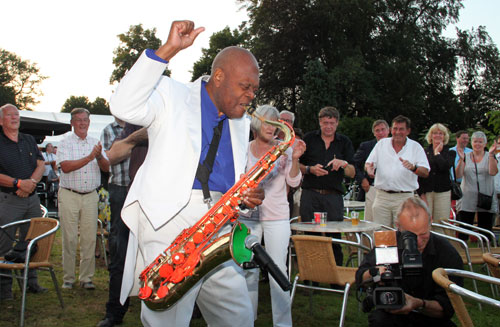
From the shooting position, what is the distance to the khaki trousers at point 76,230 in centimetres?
620

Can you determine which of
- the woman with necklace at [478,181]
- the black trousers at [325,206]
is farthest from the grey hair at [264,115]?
the woman with necklace at [478,181]

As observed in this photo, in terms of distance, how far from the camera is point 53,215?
13.0 m

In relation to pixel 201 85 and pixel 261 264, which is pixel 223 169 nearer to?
pixel 201 85

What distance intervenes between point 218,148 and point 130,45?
38.0m

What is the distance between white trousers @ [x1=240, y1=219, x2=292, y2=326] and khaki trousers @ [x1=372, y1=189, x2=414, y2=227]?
8.16 ft

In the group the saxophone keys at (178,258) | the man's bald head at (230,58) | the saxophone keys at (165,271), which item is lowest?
the saxophone keys at (165,271)

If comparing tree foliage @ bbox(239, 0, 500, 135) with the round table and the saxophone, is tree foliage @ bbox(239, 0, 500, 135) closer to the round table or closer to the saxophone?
the round table

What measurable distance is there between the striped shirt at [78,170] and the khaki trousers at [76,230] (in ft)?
0.38

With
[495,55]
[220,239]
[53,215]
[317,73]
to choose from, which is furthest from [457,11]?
[220,239]

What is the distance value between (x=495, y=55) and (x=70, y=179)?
107 feet

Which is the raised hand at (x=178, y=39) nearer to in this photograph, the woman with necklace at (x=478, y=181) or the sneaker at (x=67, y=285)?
the sneaker at (x=67, y=285)

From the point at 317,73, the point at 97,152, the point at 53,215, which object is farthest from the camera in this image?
the point at 317,73

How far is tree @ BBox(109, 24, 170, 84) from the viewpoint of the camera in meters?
37.3

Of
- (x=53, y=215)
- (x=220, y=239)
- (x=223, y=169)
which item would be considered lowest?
(x=53, y=215)
